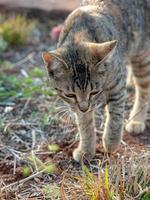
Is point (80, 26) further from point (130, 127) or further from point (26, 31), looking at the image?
point (26, 31)

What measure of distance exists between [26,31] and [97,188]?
381 cm

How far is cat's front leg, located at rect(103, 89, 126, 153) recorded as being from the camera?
4320 mm

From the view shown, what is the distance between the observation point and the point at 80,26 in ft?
13.8

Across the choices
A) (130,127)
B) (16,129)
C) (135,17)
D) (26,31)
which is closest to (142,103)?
(130,127)

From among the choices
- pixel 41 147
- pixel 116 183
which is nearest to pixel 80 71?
pixel 116 183

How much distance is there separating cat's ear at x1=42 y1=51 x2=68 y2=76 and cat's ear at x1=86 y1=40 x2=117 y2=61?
0.73 feet

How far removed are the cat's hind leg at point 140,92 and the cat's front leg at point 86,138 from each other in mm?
550

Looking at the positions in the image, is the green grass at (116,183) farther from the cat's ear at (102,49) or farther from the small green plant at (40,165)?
the cat's ear at (102,49)

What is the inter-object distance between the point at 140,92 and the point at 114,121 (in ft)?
2.73

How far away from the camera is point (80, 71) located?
3.89 m

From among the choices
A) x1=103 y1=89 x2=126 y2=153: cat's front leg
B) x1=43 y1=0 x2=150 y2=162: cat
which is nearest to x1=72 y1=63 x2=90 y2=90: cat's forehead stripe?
x1=43 y1=0 x2=150 y2=162: cat

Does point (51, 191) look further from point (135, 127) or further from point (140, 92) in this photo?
point (140, 92)

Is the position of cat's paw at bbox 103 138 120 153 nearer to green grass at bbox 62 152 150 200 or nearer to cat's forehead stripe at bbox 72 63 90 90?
green grass at bbox 62 152 150 200

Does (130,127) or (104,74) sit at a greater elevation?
(104,74)
